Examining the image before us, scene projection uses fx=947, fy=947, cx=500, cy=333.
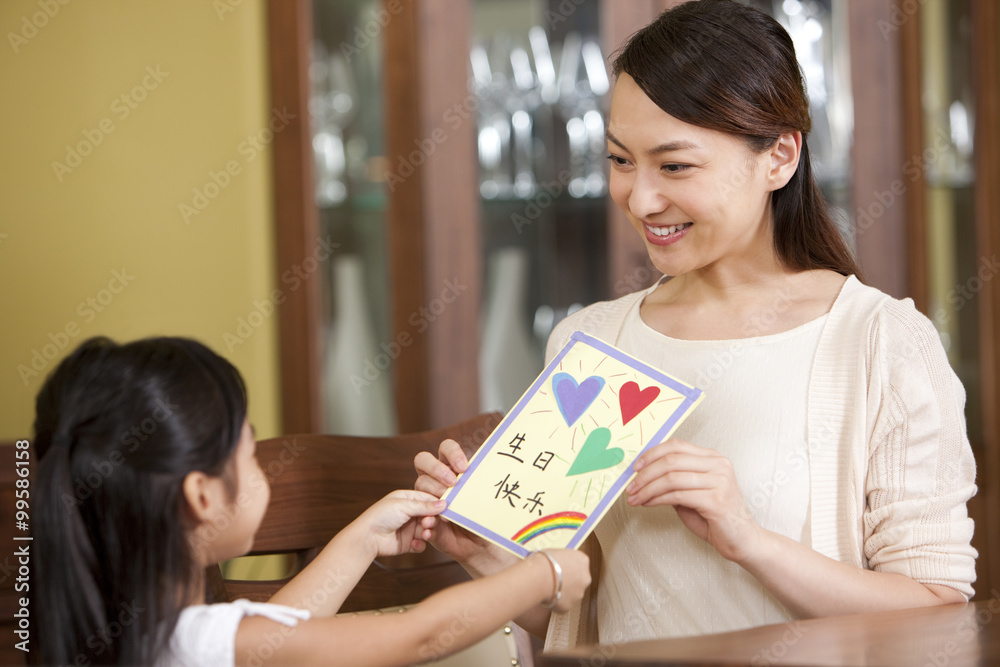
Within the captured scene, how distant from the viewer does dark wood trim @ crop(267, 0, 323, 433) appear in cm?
204

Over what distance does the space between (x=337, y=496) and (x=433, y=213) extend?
0.88m

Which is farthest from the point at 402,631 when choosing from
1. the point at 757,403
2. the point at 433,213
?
the point at 433,213

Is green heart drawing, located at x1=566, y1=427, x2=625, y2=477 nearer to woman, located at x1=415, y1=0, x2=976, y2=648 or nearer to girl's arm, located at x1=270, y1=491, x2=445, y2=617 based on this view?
woman, located at x1=415, y1=0, x2=976, y2=648

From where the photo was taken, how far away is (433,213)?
1991 millimetres

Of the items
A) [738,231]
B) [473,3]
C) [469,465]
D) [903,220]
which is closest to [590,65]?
[473,3]

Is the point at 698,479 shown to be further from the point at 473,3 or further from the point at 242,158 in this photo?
the point at 242,158

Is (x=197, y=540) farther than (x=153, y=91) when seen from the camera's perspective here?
No

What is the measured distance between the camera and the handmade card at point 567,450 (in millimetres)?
1054

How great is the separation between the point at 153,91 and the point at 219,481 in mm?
1441

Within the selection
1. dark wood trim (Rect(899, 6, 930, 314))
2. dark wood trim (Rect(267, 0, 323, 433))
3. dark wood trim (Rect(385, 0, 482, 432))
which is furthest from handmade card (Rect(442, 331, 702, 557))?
dark wood trim (Rect(899, 6, 930, 314))

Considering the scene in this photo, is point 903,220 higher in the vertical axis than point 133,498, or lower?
higher

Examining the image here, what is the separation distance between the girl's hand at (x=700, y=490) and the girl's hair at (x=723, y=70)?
1.38 feet

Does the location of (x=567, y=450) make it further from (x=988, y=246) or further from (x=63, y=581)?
(x=988, y=246)

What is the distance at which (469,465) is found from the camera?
3.70ft
